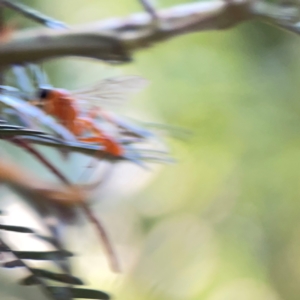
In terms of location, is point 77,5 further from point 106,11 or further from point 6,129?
point 6,129

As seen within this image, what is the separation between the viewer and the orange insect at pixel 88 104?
0.33m

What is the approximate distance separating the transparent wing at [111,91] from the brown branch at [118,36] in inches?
1.1

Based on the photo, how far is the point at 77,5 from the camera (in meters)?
1.12

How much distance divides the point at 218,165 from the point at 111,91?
2.28 feet

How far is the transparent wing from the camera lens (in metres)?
0.38

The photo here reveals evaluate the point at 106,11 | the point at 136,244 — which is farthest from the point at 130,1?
the point at 136,244

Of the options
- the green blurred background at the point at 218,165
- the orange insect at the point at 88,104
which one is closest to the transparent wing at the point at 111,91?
the orange insect at the point at 88,104

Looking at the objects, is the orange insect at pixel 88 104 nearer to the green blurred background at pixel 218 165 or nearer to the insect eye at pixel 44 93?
the insect eye at pixel 44 93

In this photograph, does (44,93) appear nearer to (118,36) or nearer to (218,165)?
(118,36)

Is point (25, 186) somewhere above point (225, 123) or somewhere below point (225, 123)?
below

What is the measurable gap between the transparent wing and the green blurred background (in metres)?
0.61

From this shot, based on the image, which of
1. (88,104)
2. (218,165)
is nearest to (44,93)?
(88,104)

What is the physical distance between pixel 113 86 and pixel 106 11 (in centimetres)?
78

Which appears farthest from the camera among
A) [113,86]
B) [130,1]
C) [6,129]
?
[130,1]
